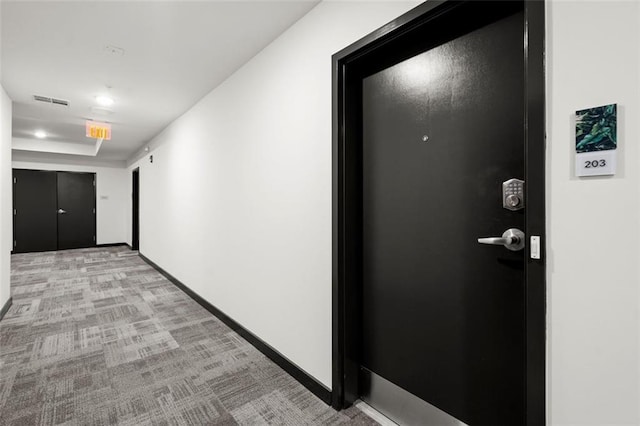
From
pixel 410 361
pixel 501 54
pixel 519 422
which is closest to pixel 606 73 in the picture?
pixel 501 54

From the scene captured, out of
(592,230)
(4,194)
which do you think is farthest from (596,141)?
(4,194)

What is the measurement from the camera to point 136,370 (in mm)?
2137

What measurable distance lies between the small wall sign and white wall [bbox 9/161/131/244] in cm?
945

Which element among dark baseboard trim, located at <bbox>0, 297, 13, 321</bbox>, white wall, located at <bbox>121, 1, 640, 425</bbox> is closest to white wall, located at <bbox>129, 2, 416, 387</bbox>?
white wall, located at <bbox>121, 1, 640, 425</bbox>

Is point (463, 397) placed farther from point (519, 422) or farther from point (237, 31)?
point (237, 31)

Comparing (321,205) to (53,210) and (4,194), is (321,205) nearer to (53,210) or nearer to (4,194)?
(4,194)

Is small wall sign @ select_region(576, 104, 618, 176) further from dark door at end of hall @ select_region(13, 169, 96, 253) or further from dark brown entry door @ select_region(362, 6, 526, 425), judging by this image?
dark door at end of hall @ select_region(13, 169, 96, 253)

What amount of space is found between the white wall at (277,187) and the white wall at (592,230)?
77cm

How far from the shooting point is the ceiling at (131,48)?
6.37ft

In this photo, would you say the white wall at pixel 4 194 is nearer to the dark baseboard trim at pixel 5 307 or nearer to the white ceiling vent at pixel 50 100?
the dark baseboard trim at pixel 5 307

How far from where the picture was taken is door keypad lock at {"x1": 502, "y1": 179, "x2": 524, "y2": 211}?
3.80 ft

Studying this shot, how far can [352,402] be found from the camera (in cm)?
176

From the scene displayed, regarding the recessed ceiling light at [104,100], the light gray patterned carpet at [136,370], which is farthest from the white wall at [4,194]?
the recessed ceiling light at [104,100]

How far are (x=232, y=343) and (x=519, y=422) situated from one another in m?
2.09
